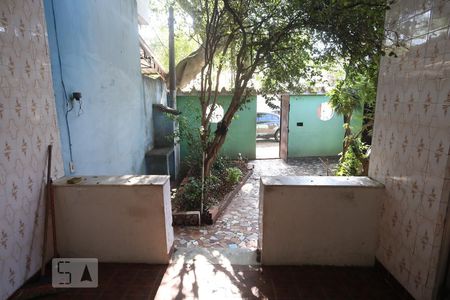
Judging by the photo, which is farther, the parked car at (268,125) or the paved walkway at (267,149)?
the parked car at (268,125)

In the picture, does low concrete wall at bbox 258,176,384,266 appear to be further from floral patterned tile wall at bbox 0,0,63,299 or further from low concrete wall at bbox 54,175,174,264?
floral patterned tile wall at bbox 0,0,63,299

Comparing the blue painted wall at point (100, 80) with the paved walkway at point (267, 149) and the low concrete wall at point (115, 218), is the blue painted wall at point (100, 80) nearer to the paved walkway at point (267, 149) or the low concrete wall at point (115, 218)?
the low concrete wall at point (115, 218)

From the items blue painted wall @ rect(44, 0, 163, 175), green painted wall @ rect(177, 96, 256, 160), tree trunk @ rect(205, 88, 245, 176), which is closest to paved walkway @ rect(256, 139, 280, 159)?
green painted wall @ rect(177, 96, 256, 160)

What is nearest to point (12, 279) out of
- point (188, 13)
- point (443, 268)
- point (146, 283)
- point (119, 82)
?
point (146, 283)

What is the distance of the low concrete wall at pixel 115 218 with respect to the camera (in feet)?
7.40

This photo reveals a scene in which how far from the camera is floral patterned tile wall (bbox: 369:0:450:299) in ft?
5.21

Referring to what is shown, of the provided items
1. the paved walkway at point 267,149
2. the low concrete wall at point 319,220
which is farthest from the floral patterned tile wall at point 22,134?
the paved walkway at point 267,149

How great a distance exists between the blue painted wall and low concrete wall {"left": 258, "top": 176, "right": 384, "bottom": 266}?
6.71 feet

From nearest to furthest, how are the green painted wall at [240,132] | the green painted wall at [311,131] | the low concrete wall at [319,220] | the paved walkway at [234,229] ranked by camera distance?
the low concrete wall at [319,220], the paved walkway at [234,229], the green painted wall at [240,132], the green painted wall at [311,131]

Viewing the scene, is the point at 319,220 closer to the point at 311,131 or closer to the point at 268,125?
the point at 311,131


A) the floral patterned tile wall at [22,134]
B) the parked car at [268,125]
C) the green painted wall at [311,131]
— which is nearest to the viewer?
the floral patterned tile wall at [22,134]

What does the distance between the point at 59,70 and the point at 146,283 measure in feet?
7.01

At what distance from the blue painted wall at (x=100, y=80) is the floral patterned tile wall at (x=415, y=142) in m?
2.90

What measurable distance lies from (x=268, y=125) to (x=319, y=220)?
1028cm
